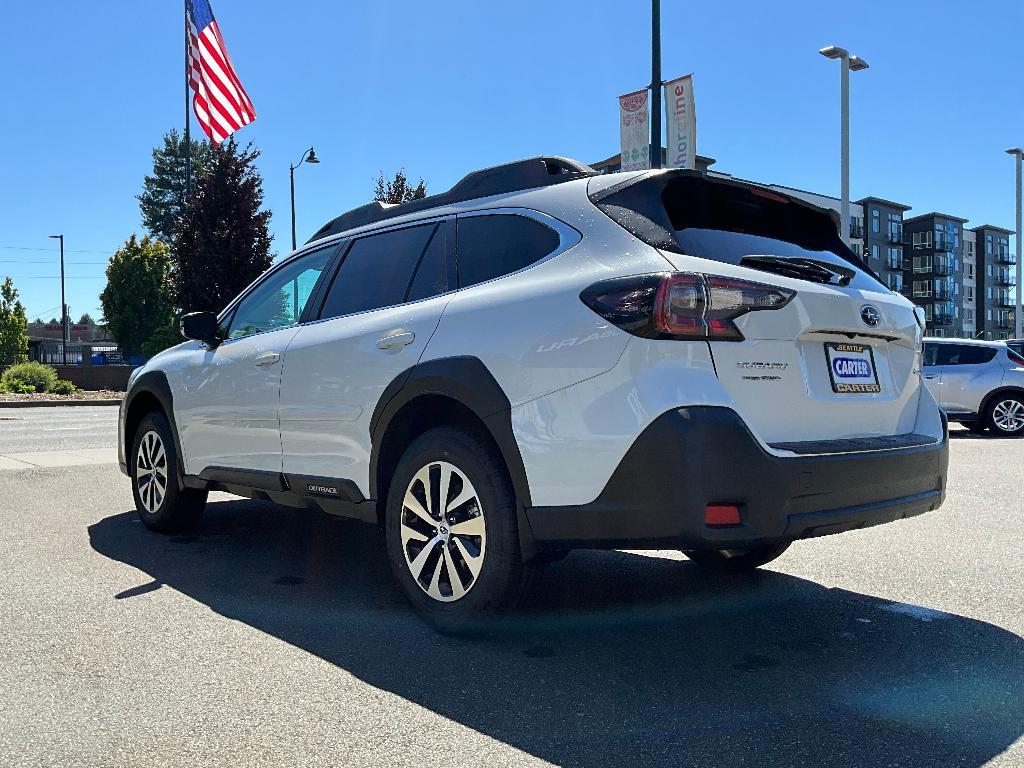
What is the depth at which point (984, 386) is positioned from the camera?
1414cm

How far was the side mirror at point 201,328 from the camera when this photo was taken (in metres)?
5.51

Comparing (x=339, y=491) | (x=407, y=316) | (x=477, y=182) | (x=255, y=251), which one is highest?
(x=255, y=251)

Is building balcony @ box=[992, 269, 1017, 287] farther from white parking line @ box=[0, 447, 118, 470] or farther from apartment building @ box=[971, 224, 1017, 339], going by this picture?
white parking line @ box=[0, 447, 118, 470]

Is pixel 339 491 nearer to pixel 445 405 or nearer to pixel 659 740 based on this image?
pixel 445 405

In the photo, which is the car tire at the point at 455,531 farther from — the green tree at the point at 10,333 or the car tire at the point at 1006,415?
the green tree at the point at 10,333

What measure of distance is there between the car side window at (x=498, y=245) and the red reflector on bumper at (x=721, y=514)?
1.23 m

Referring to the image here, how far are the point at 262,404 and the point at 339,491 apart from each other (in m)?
0.86

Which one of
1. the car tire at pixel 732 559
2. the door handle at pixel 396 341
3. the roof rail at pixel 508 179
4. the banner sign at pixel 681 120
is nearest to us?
the door handle at pixel 396 341

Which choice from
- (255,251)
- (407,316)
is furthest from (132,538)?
(255,251)

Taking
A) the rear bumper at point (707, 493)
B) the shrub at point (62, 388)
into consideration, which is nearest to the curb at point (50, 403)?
the shrub at point (62, 388)

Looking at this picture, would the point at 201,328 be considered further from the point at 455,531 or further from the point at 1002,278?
the point at 1002,278

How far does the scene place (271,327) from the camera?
5207 mm

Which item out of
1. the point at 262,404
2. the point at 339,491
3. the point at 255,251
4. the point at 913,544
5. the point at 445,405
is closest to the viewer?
the point at 445,405

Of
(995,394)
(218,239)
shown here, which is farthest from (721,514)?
(218,239)
